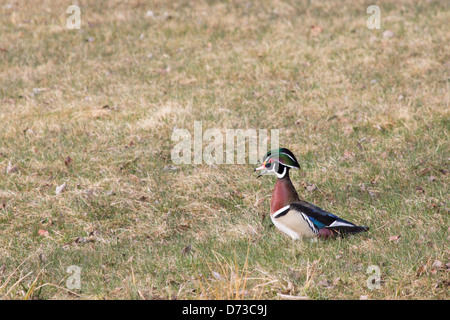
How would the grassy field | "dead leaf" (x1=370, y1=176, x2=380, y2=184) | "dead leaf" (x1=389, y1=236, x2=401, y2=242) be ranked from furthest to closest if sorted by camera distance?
1. "dead leaf" (x1=370, y1=176, x2=380, y2=184)
2. "dead leaf" (x1=389, y1=236, x2=401, y2=242)
3. the grassy field

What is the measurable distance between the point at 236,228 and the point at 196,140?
3.37m

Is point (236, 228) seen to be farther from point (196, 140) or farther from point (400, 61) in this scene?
point (400, 61)

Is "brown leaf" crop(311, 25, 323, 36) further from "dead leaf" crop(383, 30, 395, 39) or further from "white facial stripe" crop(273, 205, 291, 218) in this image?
"white facial stripe" crop(273, 205, 291, 218)

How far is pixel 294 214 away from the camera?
571 centimetres

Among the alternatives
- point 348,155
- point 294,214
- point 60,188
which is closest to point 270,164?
point 294,214

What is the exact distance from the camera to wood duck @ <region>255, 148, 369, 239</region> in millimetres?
5664

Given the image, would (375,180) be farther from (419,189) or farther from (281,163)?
(281,163)

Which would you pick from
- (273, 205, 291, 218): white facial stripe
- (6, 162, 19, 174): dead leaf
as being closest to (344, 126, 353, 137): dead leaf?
(273, 205, 291, 218): white facial stripe

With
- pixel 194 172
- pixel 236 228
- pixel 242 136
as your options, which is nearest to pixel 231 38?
pixel 242 136

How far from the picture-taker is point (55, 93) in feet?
39.5

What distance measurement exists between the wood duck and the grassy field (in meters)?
0.16

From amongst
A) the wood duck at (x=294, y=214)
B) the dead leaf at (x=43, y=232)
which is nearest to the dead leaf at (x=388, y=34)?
the wood duck at (x=294, y=214)

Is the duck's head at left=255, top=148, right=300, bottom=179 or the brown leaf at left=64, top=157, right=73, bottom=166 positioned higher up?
the duck's head at left=255, top=148, right=300, bottom=179

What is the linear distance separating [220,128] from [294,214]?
176 inches
